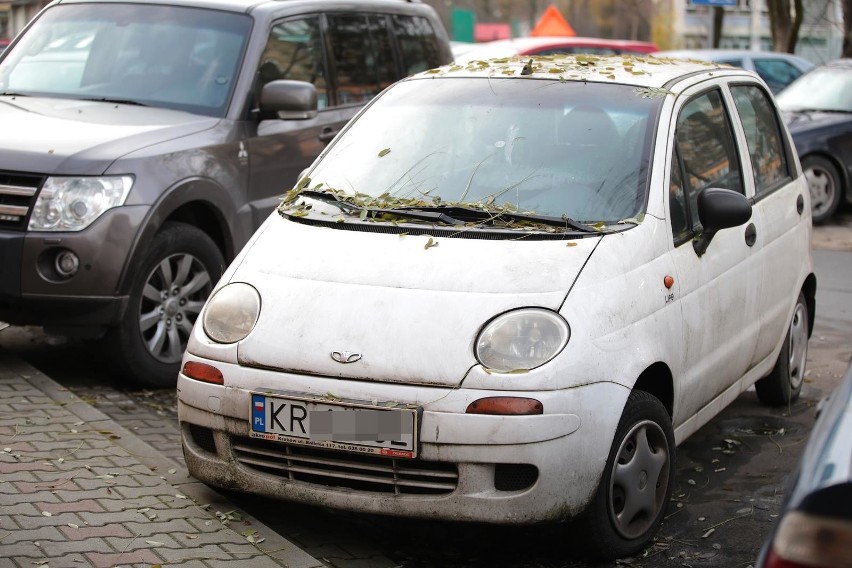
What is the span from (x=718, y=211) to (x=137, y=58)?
3.95 m

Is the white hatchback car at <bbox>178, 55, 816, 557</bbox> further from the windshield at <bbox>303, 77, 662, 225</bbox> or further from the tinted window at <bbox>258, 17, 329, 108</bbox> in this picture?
the tinted window at <bbox>258, 17, 329, 108</bbox>

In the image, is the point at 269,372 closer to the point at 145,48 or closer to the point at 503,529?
the point at 503,529

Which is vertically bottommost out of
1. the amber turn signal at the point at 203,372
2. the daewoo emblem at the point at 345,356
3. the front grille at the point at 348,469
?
the front grille at the point at 348,469

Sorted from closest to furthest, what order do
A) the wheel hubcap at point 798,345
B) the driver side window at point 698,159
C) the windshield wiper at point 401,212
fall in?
the windshield wiper at point 401,212
the driver side window at point 698,159
the wheel hubcap at point 798,345

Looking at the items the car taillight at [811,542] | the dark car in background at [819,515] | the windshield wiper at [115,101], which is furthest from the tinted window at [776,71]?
the car taillight at [811,542]

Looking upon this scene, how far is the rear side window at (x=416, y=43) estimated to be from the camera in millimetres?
9461

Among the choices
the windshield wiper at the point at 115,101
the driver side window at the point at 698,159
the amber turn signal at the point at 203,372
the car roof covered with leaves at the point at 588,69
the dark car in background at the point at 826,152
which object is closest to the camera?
the amber turn signal at the point at 203,372

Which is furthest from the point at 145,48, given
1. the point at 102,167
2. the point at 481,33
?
the point at 481,33

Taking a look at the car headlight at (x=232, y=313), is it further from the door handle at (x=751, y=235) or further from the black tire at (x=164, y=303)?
the door handle at (x=751, y=235)

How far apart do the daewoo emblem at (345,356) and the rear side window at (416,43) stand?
16.9ft

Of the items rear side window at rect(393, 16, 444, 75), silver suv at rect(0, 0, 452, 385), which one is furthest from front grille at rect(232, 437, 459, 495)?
rear side window at rect(393, 16, 444, 75)

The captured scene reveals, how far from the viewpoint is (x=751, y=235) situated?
5938mm

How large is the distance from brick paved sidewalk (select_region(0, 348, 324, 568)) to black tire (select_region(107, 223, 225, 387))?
72 centimetres

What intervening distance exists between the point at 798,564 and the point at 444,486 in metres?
2.08
